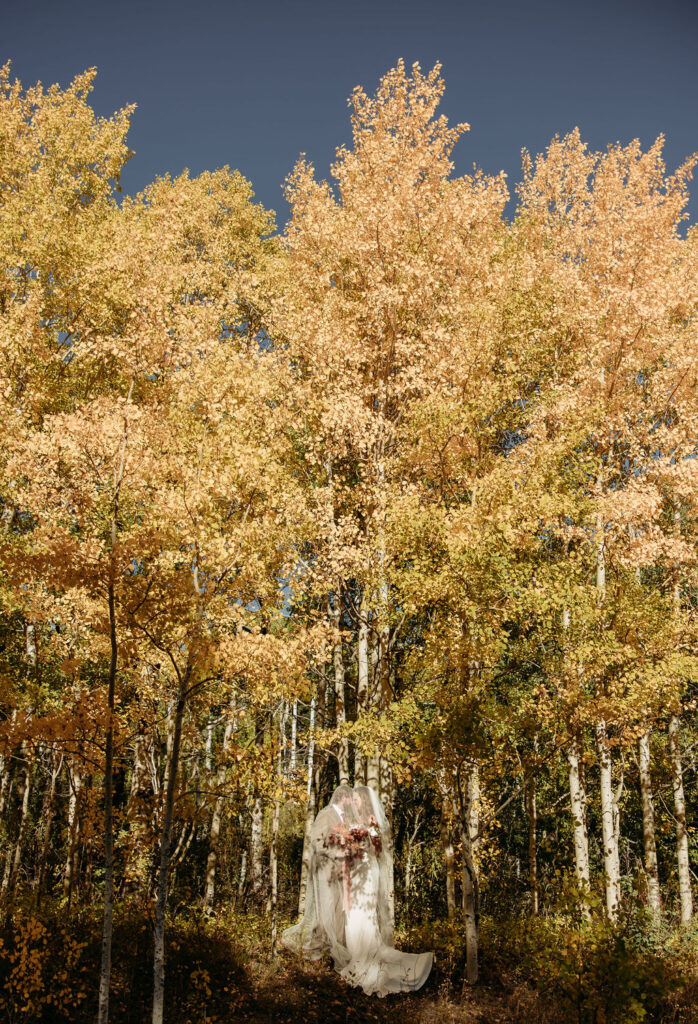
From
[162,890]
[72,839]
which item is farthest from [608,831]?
[72,839]

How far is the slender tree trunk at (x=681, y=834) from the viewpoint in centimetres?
1135

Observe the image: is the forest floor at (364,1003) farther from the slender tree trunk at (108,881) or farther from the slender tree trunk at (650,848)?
the slender tree trunk at (650,848)

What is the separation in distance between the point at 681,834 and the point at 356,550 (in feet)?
27.8

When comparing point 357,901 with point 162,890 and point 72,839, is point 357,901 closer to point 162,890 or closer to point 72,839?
point 162,890

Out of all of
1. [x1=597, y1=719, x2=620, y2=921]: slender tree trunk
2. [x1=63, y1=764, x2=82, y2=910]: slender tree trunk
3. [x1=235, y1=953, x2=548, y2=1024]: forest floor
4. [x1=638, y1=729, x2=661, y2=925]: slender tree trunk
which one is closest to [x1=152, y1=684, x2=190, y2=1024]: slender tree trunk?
[x1=63, y1=764, x2=82, y2=910]: slender tree trunk

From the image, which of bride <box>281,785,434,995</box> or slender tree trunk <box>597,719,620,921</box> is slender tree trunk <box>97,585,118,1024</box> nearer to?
bride <box>281,785,434,995</box>

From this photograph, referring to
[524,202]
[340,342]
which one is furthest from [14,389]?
[524,202]

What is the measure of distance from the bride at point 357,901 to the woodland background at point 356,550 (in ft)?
1.64

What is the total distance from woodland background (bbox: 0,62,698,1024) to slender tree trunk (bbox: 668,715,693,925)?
0.35 ft

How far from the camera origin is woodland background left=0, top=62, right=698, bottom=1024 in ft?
25.4

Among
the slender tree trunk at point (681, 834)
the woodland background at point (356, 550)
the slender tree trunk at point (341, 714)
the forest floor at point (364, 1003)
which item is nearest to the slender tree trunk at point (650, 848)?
the woodland background at point (356, 550)

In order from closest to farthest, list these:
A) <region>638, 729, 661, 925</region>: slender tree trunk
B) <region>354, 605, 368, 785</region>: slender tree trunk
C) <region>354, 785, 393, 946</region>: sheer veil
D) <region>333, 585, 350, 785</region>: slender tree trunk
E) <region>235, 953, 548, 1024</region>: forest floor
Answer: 1. <region>235, 953, 548, 1024</region>: forest floor
2. <region>354, 785, 393, 946</region>: sheer veil
3. <region>354, 605, 368, 785</region>: slender tree trunk
4. <region>333, 585, 350, 785</region>: slender tree trunk
5. <region>638, 729, 661, 925</region>: slender tree trunk

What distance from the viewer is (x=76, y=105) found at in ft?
51.0

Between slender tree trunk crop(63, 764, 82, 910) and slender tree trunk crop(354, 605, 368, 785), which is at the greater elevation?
slender tree trunk crop(354, 605, 368, 785)
